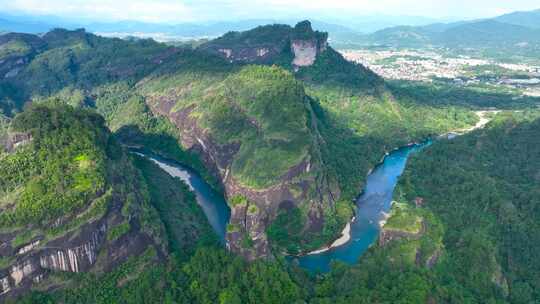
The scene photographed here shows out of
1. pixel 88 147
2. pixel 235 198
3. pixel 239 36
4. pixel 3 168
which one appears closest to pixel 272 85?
pixel 235 198

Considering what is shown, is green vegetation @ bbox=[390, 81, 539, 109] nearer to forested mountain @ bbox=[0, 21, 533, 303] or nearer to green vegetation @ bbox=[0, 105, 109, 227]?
forested mountain @ bbox=[0, 21, 533, 303]

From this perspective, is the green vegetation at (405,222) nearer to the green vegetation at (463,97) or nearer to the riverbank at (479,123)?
the riverbank at (479,123)

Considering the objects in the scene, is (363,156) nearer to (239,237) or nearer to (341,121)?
(341,121)

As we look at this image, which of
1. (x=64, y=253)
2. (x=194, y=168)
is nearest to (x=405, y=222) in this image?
(x=64, y=253)

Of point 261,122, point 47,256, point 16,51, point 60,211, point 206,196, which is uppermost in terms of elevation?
point 16,51

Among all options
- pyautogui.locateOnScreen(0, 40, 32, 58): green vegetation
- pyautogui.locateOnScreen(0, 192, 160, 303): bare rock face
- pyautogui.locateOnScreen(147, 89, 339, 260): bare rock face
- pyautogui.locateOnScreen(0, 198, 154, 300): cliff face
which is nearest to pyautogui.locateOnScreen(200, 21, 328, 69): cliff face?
pyautogui.locateOnScreen(0, 40, 32, 58): green vegetation

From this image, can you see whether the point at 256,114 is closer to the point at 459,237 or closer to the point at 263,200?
the point at 263,200

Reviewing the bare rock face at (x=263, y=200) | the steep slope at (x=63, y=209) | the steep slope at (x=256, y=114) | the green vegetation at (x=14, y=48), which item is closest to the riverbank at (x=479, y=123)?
the steep slope at (x=256, y=114)
